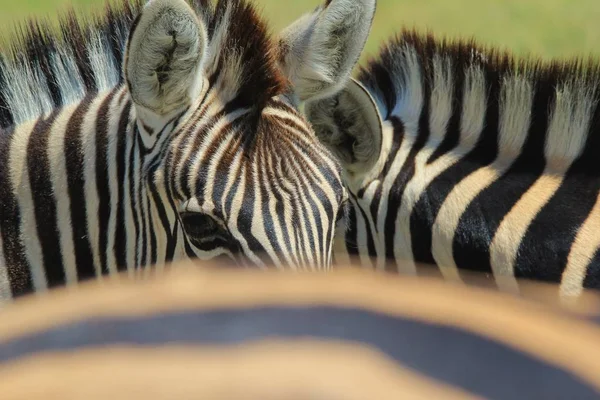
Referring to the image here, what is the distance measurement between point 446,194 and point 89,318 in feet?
11.1

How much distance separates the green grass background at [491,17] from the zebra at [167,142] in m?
10.2

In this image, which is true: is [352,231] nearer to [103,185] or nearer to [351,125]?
[351,125]

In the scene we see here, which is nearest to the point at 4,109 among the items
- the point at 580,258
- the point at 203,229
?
the point at 203,229

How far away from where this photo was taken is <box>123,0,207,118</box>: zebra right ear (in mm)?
3129

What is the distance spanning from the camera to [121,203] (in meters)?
3.43

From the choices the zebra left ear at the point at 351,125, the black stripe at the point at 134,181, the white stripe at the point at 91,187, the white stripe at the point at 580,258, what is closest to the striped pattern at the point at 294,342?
the black stripe at the point at 134,181

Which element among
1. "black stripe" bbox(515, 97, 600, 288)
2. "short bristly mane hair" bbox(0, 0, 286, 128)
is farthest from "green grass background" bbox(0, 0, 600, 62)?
"short bristly mane hair" bbox(0, 0, 286, 128)

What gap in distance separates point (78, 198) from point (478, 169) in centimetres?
216

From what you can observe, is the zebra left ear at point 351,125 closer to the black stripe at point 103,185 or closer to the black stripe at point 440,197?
the black stripe at point 440,197

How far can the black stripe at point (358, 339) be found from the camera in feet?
3.75

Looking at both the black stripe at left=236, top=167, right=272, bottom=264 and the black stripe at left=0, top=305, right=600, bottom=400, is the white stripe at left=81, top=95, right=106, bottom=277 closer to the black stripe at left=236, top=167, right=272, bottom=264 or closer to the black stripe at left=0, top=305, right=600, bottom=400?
the black stripe at left=236, top=167, right=272, bottom=264

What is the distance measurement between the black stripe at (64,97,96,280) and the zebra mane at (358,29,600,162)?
2.04 meters

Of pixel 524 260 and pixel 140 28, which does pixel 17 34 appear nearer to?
pixel 140 28

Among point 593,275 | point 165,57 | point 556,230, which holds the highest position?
point 165,57
